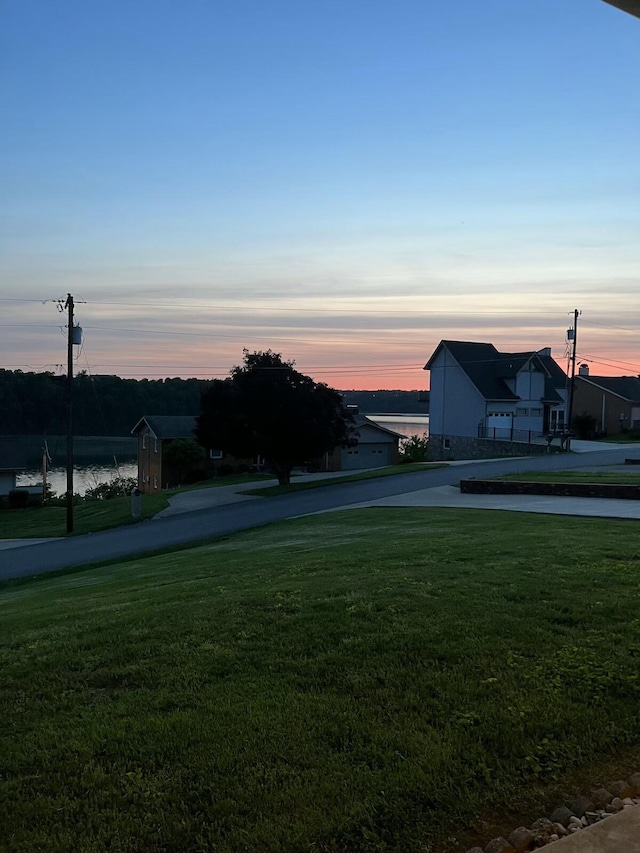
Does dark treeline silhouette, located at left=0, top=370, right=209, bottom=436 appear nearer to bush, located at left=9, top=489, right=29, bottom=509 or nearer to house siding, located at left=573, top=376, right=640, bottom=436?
bush, located at left=9, top=489, right=29, bottom=509

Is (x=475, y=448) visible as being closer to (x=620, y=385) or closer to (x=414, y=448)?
(x=414, y=448)

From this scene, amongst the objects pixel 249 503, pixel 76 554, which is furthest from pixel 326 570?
pixel 249 503

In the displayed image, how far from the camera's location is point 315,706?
5.15 meters

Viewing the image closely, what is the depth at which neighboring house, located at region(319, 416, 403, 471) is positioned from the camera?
55438 millimetres

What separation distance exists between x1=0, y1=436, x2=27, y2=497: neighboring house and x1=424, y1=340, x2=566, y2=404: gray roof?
32.3m

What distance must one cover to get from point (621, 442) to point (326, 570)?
46.6m

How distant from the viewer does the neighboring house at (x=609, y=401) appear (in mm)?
62562

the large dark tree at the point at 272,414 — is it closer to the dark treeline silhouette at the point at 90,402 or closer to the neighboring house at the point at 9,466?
the neighboring house at the point at 9,466

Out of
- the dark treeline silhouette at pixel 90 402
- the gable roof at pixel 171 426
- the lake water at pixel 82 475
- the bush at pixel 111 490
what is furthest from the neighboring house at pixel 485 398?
the dark treeline silhouette at pixel 90 402

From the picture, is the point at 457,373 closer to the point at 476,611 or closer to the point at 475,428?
the point at 475,428

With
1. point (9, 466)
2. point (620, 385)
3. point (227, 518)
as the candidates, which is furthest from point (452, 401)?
point (227, 518)

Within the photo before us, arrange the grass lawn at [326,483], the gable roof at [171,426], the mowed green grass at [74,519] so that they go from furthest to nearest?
1. the gable roof at [171,426]
2. the grass lawn at [326,483]
3. the mowed green grass at [74,519]

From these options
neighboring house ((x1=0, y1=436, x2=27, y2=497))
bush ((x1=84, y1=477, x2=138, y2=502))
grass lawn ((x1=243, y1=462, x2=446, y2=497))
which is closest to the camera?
grass lawn ((x1=243, y1=462, x2=446, y2=497))

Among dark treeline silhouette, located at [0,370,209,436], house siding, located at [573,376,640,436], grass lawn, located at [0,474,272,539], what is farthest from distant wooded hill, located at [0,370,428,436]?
grass lawn, located at [0,474,272,539]
